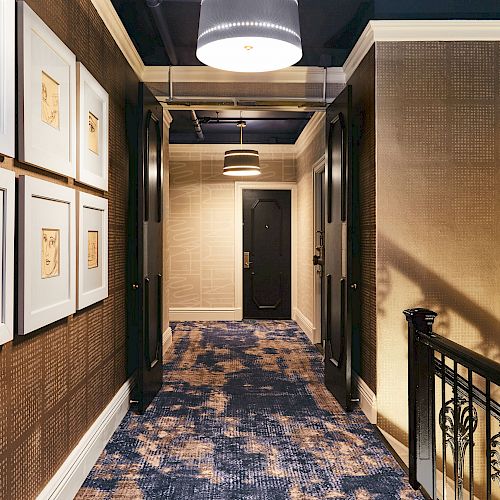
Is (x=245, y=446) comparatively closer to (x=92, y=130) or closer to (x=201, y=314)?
(x=92, y=130)

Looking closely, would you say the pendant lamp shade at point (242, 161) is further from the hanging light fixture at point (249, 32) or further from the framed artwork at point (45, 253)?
the framed artwork at point (45, 253)

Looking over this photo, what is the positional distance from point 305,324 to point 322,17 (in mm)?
4260

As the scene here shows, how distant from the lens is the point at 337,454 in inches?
122

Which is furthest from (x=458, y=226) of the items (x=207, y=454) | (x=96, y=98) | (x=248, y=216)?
(x=248, y=216)

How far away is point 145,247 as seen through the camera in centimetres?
378

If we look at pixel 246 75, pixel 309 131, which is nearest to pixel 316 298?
pixel 309 131

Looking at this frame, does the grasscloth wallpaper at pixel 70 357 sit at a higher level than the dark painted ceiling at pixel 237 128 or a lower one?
lower

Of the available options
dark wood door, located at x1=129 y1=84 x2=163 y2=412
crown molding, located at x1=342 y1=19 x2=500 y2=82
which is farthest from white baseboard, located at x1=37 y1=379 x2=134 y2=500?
crown molding, located at x1=342 y1=19 x2=500 y2=82

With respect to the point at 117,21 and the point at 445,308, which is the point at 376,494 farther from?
the point at 117,21

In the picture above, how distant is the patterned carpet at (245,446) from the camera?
267cm

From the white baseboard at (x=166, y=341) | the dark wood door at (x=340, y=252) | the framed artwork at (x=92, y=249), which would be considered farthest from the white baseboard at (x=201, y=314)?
the framed artwork at (x=92, y=249)

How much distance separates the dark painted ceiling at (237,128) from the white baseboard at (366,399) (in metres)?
3.57

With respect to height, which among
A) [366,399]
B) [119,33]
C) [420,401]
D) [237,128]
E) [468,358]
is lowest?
[366,399]

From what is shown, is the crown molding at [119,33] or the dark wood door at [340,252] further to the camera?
the dark wood door at [340,252]
